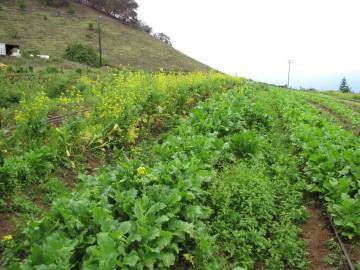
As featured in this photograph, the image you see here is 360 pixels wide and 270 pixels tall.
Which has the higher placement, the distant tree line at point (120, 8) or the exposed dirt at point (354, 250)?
the distant tree line at point (120, 8)

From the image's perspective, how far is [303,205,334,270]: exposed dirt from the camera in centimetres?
467

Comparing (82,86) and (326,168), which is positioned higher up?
(82,86)

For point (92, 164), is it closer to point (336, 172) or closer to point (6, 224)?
point (6, 224)

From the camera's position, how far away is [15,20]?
169ft

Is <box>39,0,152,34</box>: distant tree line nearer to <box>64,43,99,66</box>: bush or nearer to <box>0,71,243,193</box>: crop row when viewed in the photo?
<box>64,43,99,66</box>: bush

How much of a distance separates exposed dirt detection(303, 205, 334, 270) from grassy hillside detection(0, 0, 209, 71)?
40.9 m

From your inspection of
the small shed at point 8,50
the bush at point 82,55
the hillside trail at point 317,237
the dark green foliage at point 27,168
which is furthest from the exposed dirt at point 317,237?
the bush at point 82,55

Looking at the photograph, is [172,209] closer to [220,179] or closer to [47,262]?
[47,262]

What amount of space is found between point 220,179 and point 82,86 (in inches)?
404

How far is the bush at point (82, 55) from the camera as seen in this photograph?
132 feet

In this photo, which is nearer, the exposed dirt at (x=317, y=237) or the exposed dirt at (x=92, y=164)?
the exposed dirt at (x=317, y=237)

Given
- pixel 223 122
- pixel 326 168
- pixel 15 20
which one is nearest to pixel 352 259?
pixel 326 168

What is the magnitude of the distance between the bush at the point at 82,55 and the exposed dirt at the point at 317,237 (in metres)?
37.3

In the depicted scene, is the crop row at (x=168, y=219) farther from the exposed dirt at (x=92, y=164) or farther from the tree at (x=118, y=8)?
the tree at (x=118, y=8)
